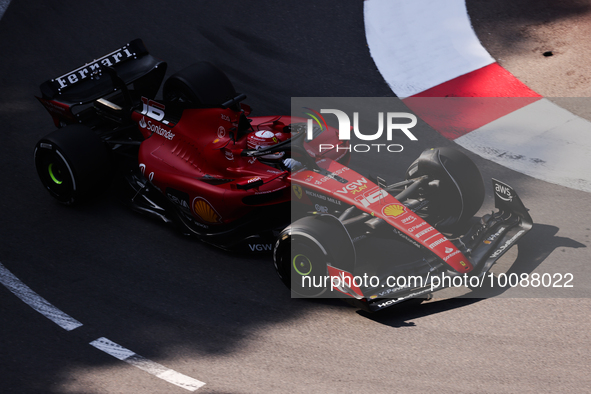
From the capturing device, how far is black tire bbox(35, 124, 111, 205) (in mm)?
5797

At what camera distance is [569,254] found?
5.22 metres

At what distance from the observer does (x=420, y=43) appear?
889cm

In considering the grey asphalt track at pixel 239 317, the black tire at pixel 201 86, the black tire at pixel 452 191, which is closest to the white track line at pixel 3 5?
the grey asphalt track at pixel 239 317

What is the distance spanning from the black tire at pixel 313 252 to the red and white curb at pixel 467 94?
2.87m

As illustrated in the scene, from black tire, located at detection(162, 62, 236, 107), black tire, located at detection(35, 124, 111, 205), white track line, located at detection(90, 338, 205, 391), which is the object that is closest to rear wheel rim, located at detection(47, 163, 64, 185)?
black tire, located at detection(35, 124, 111, 205)

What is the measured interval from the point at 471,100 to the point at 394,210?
3.48 m

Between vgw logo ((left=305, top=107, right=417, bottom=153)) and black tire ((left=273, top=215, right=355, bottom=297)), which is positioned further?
vgw logo ((left=305, top=107, right=417, bottom=153))

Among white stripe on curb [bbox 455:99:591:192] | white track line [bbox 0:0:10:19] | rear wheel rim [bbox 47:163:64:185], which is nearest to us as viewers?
rear wheel rim [bbox 47:163:64:185]

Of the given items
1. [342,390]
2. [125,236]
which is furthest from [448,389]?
[125,236]

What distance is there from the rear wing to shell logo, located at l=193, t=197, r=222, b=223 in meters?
1.70

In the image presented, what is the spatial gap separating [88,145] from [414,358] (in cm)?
369

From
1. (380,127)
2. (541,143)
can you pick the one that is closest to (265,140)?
(380,127)

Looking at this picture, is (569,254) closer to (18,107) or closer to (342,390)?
(342,390)

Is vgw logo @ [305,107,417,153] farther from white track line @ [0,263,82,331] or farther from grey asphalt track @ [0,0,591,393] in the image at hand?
white track line @ [0,263,82,331]
